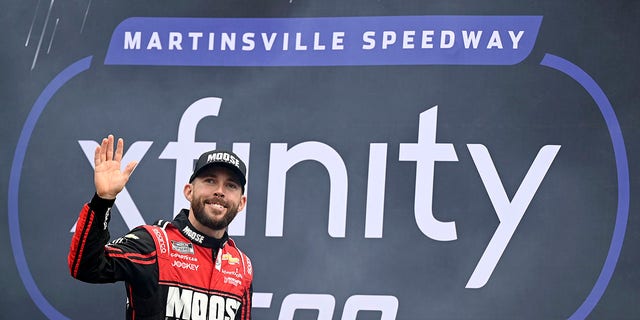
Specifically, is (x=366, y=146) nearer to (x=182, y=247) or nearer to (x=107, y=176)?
(x=182, y=247)

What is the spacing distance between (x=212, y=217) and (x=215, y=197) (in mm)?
66

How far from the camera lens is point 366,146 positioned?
183 inches

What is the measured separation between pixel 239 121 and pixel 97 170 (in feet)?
5.58

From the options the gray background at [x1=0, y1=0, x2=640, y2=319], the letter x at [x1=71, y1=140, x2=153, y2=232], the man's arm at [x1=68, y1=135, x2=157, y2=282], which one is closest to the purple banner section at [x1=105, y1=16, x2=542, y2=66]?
the gray background at [x1=0, y1=0, x2=640, y2=319]

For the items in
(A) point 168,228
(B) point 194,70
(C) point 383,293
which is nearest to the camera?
(A) point 168,228

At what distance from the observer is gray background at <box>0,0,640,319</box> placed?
4449 mm

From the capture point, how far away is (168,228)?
140 inches

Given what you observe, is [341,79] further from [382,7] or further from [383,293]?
[383,293]

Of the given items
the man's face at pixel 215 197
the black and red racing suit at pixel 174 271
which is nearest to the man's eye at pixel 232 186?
the man's face at pixel 215 197

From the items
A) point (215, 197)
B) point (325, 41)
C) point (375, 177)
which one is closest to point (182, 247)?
point (215, 197)

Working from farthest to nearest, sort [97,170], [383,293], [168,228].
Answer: [383,293]
[168,228]
[97,170]

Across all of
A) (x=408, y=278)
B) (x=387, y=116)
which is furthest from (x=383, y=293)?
(x=387, y=116)

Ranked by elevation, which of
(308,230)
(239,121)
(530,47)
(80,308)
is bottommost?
(80,308)

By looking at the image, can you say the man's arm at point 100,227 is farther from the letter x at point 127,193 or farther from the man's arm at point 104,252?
the letter x at point 127,193
